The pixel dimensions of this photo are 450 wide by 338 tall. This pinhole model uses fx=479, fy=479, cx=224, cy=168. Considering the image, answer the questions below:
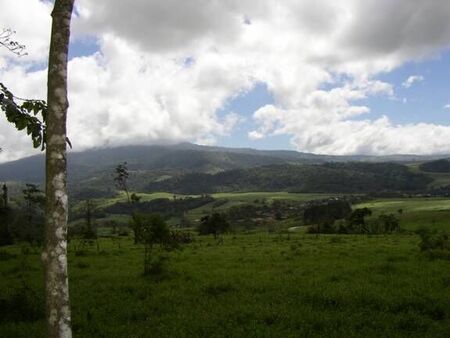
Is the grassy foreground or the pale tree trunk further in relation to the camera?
the grassy foreground

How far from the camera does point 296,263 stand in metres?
33.2

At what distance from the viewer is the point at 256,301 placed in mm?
19750

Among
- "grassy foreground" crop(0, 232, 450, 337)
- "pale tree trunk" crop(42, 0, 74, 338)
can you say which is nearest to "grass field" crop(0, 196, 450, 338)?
"grassy foreground" crop(0, 232, 450, 337)

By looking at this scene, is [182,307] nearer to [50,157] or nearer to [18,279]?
[50,157]

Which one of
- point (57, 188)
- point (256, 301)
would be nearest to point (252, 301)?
point (256, 301)

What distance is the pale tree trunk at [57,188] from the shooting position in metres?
8.63

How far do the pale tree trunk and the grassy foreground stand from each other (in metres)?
6.68

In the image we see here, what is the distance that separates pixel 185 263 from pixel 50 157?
27.9 meters

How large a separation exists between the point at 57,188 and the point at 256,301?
42.1 feet

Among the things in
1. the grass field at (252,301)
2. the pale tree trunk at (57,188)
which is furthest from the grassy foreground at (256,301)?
the pale tree trunk at (57,188)

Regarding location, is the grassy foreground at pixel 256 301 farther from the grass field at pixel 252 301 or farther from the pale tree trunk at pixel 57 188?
→ the pale tree trunk at pixel 57 188

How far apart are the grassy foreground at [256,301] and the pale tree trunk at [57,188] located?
21.9 ft

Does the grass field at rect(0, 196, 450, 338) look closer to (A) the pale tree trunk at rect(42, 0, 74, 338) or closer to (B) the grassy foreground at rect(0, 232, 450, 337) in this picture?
(B) the grassy foreground at rect(0, 232, 450, 337)

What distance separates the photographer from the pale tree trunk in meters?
8.63
